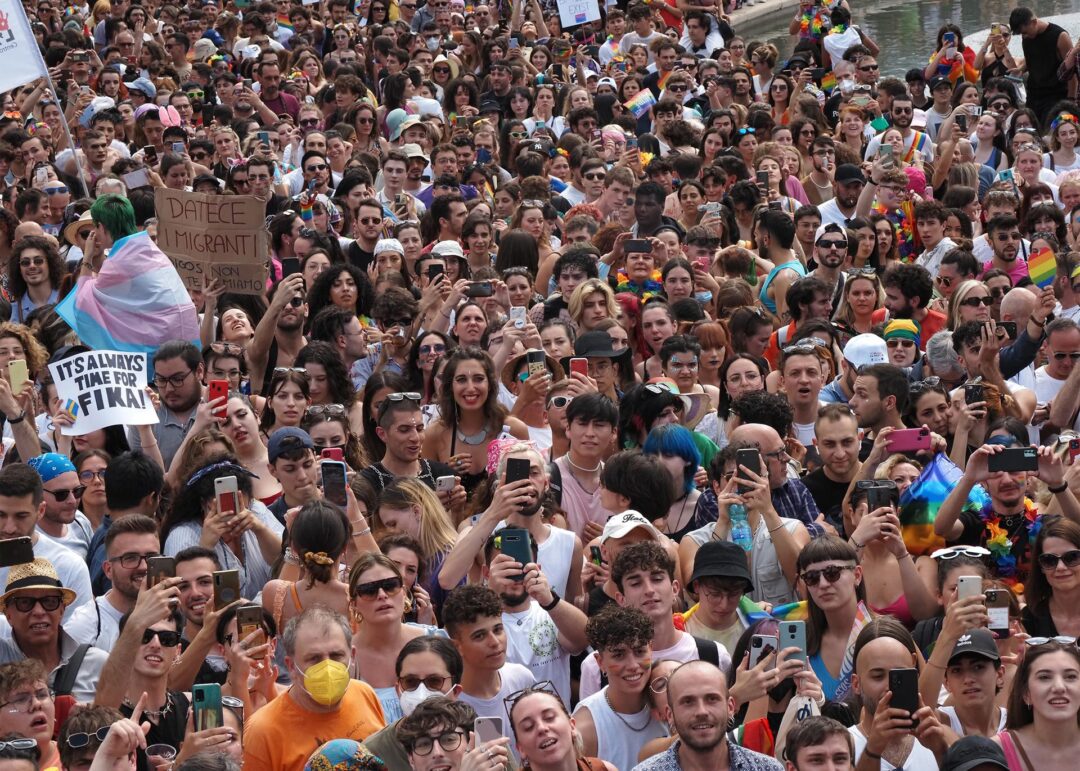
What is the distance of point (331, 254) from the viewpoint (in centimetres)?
1238

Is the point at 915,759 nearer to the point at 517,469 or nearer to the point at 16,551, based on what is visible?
the point at 517,469

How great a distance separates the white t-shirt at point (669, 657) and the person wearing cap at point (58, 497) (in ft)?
7.55

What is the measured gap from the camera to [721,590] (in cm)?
738

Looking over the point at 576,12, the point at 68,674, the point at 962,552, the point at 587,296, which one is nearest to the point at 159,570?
the point at 68,674

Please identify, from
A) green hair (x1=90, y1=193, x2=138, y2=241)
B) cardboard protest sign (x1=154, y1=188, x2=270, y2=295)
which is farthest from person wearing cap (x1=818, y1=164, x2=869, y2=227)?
green hair (x1=90, y1=193, x2=138, y2=241)

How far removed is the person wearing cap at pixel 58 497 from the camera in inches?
320

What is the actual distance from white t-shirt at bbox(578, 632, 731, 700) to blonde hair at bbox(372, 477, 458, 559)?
3.58ft

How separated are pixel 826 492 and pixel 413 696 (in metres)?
2.81

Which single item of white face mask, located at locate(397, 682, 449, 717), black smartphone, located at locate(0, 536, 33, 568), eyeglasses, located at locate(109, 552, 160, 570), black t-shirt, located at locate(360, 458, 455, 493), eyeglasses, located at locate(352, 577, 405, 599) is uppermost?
black smartphone, located at locate(0, 536, 33, 568)

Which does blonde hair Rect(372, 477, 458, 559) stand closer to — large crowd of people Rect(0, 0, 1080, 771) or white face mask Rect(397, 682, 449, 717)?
large crowd of people Rect(0, 0, 1080, 771)

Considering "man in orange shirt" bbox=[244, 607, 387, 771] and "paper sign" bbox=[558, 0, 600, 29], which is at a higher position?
"paper sign" bbox=[558, 0, 600, 29]

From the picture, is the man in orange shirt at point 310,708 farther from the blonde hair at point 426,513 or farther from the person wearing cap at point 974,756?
the person wearing cap at point 974,756

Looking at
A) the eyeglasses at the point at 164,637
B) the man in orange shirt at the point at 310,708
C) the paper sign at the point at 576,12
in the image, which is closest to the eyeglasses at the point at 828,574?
the man in orange shirt at the point at 310,708

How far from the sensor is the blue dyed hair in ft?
27.9
